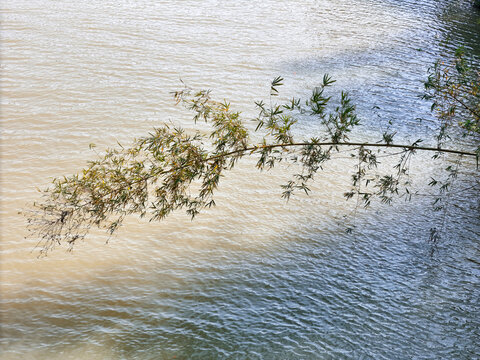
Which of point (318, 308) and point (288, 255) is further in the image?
point (288, 255)

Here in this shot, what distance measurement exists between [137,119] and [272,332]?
4.22 m

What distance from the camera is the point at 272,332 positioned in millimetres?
4367

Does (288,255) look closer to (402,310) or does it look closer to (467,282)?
(402,310)

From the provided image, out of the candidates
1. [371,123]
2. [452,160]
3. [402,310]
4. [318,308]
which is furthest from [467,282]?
[371,123]

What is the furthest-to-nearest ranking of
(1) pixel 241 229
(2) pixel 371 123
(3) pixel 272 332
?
(2) pixel 371 123 < (1) pixel 241 229 < (3) pixel 272 332

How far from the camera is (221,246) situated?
17.7 ft

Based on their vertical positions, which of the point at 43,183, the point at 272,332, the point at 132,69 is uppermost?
the point at 132,69

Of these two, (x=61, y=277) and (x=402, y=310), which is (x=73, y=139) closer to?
(x=61, y=277)

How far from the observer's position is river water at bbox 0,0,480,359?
432 centimetres

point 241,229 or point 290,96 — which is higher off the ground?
point 290,96

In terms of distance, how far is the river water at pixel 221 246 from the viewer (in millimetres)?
4324

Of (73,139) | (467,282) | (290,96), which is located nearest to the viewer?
(467,282)

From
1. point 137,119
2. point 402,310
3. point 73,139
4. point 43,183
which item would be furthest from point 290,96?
point 402,310

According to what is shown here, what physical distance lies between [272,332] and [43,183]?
3.26 meters
